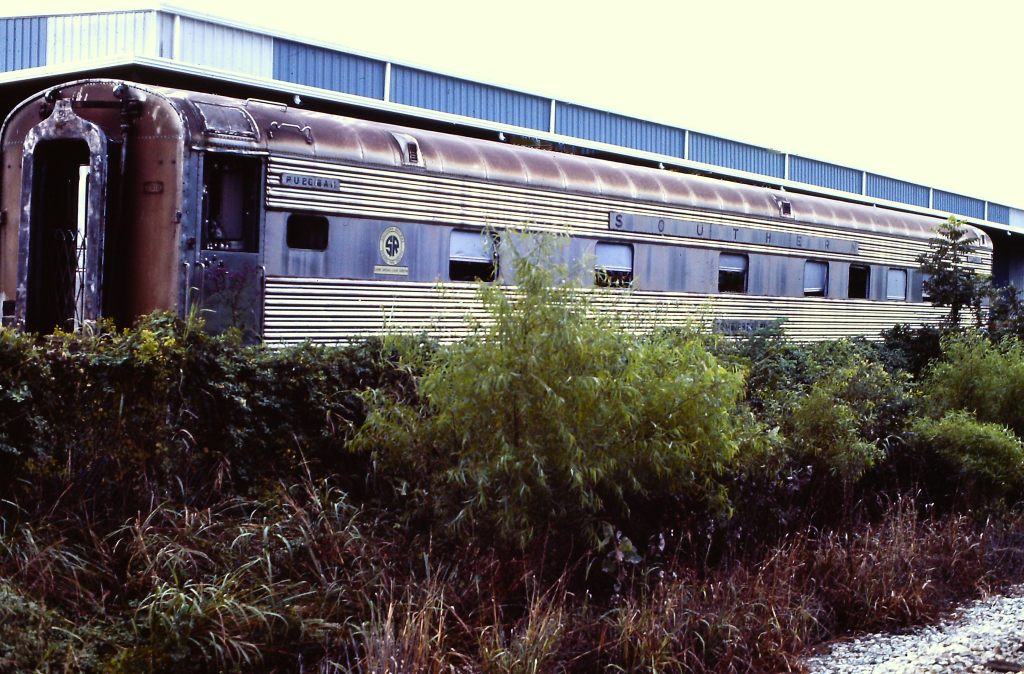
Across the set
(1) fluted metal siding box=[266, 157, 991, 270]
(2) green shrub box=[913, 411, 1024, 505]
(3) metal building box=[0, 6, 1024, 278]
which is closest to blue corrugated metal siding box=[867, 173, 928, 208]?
(3) metal building box=[0, 6, 1024, 278]

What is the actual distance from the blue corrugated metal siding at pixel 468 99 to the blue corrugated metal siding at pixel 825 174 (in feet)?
34.8

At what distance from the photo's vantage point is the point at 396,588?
6133 millimetres

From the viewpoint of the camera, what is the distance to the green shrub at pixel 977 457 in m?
9.12

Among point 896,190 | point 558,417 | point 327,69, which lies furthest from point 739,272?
point 896,190

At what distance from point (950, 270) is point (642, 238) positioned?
8572 mm

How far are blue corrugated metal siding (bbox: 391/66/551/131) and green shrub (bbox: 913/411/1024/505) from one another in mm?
13508

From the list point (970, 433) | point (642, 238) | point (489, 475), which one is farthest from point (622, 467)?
point (642, 238)

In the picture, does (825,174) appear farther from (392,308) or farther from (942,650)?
(942,650)

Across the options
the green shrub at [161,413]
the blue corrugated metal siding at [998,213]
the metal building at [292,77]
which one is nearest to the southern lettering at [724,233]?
the green shrub at [161,413]

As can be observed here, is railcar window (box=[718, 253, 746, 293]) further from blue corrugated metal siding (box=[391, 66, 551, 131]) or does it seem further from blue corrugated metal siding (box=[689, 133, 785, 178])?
blue corrugated metal siding (box=[689, 133, 785, 178])

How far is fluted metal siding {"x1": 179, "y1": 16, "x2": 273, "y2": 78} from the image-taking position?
17.4 metres

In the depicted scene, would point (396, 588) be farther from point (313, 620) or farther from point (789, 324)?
point (789, 324)

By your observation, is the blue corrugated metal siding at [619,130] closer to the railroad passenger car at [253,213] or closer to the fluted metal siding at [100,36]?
the fluted metal siding at [100,36]

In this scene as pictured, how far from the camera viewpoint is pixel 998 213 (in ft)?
132
